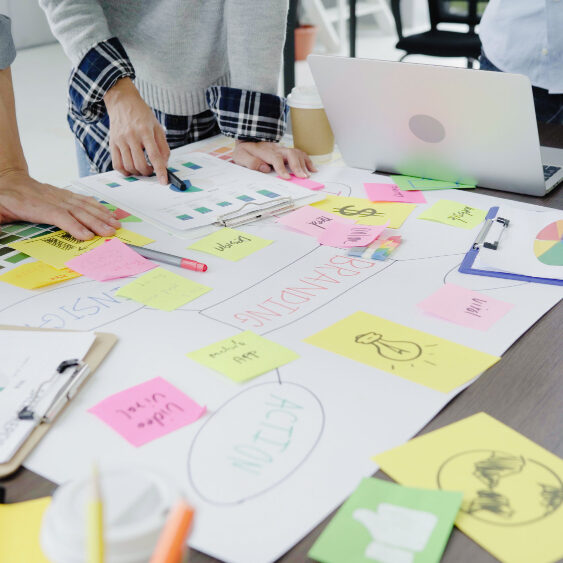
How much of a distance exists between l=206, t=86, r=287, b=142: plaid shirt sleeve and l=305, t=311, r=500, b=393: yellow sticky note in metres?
0.64

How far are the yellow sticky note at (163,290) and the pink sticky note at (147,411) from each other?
175 millimetres

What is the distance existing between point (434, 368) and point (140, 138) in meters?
0.73

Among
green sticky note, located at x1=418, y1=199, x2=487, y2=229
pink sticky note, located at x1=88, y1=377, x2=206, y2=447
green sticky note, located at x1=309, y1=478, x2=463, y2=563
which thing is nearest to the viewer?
green sticky note, located at x1=309, y1=478, x2=463, y2=563

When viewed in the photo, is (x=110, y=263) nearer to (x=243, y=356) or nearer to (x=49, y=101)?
(x=243, y=356)

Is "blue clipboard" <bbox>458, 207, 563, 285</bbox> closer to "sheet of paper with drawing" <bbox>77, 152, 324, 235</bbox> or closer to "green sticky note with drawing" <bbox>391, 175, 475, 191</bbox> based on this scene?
"green sticky note with drawing" <bbox>391, 175, 475, 191</bbox>

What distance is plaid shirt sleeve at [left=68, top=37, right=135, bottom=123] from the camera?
1260 millimetres

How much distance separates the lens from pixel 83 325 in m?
0.79

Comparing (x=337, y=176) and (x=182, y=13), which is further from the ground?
(x=182, y=13)

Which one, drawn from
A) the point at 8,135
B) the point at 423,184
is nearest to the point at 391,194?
the point at 423,184

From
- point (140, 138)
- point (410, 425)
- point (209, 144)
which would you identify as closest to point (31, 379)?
point (410, 425)

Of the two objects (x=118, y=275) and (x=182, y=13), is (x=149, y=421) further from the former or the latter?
(x=182, y=13)

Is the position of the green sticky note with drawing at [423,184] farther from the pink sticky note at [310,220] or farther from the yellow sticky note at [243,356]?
the yellow sticky note at [243,356]

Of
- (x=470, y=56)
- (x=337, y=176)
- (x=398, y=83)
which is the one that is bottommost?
(x=470, y=56)

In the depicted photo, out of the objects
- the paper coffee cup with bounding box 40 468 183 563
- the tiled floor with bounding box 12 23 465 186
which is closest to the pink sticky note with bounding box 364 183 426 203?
the paper coffee cup with bounding box 40 468 183 563
